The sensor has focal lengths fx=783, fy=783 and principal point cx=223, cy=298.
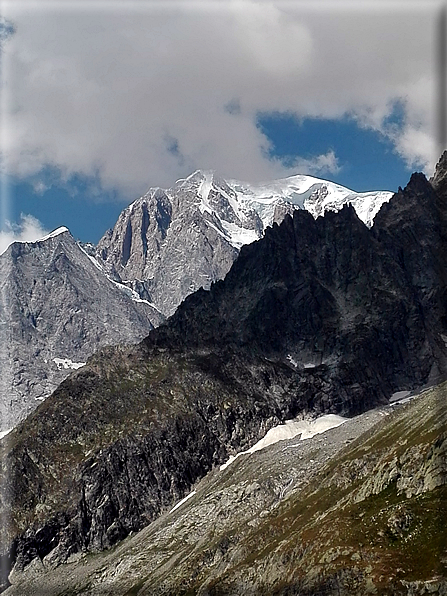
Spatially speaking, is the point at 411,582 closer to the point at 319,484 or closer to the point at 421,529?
the point at 421,529

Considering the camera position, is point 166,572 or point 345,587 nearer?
point 345,587

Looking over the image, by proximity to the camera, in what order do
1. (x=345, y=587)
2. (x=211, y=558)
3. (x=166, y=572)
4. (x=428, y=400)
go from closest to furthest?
(x=345, y=587)
(x=211, y=558)
(x=166, y=572)
(x=428, y=400)

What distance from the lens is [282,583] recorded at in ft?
360

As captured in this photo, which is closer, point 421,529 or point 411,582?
point 411,582

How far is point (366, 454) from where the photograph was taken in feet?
536

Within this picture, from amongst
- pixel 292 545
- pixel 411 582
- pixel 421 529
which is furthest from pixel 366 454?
pixel 411 582

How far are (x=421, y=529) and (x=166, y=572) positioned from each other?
100887 mm

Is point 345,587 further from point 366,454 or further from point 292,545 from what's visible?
point 366,454

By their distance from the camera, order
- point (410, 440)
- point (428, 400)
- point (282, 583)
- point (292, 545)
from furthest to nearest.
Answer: point (428, 400), point (410, 440), point (292, 545), point (282, 583)

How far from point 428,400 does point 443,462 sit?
95.7m

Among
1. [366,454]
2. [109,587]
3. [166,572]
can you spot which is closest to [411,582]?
[366,454]

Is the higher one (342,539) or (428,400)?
(428,400)

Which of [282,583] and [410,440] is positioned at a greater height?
[410,440]

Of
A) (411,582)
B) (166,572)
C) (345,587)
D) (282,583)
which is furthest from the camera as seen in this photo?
(166,572)
